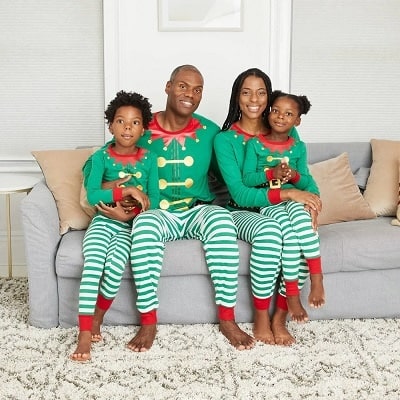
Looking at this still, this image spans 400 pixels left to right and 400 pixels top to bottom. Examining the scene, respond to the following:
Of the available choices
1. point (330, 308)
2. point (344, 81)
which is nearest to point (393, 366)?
point (330, 308)

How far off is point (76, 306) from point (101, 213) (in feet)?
1.26

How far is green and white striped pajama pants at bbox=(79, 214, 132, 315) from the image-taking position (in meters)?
2.26

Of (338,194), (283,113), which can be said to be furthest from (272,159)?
(338,194)

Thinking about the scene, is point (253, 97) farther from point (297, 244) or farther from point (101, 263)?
point (101, 263)

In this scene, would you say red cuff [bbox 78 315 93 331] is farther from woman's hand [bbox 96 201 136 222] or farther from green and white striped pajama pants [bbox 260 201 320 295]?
green and white striped pajama pants [bbox 260 201 320 295]

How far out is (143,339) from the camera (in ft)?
7.48

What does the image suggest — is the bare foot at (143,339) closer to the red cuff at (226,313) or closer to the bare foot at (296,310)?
the red cuff at (226,313)

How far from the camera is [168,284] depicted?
8.08ft

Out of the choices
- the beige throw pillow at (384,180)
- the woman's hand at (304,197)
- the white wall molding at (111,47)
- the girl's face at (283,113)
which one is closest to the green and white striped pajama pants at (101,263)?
the woman's hand at (304,197)

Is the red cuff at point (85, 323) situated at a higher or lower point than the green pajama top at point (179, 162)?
lower

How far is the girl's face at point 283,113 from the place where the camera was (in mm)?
2576

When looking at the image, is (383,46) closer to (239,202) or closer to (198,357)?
(239,202)

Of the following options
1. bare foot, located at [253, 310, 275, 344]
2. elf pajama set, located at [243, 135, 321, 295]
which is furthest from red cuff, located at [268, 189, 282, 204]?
bare foot, located at [253, 310, 275, 344]

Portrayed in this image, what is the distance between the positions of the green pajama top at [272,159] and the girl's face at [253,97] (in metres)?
0.12
